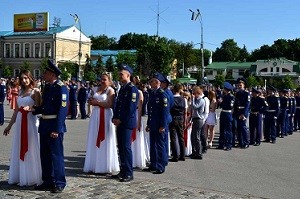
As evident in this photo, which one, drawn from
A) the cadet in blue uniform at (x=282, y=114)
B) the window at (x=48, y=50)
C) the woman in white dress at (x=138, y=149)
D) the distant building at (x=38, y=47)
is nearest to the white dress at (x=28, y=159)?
the woman in white dress at (x=138, y=149)

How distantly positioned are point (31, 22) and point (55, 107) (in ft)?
270

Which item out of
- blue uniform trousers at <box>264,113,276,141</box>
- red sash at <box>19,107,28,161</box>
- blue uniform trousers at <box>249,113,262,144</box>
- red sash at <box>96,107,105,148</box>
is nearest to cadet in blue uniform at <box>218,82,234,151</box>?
blue uniform trousers at <box>249,113,262,144</box>

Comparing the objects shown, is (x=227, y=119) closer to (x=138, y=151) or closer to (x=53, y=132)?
(x=138, y=151)

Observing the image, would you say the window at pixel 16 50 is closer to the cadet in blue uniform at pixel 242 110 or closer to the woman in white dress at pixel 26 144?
the cadet in blue uniform at pixel 242 110

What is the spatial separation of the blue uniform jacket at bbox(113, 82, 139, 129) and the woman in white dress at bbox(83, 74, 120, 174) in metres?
0.59

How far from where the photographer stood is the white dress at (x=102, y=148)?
342 inches

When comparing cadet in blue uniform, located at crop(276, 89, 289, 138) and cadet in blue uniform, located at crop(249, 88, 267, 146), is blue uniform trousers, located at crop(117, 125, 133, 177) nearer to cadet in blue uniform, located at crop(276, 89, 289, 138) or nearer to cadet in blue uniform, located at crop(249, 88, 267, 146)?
cadet in blue uniform, located at crop(249, 88, 267, 146)

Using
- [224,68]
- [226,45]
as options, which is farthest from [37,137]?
[226,45]

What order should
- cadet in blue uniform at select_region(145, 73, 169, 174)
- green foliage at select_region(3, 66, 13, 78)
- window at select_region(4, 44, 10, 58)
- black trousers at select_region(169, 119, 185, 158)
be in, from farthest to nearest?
window at select_region(4, 44, 10, 58) → green foliage at select_region(3, 66, 13, 78) → black trousers at select_region(169, 119, 185, 158) → cadet in blue uniform at select_region(145, 73, 169, 174)

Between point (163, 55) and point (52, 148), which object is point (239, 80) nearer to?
point (52, 148)

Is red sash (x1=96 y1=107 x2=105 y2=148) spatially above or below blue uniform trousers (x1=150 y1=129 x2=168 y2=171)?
above

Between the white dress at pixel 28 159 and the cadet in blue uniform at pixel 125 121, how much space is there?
1.50m

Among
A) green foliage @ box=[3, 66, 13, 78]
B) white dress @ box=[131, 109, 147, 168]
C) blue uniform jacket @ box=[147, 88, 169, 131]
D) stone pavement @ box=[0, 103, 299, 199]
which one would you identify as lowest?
stone pavement @ box=[0, 103, 299, 199]

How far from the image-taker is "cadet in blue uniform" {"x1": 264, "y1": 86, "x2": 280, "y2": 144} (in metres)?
15.5
